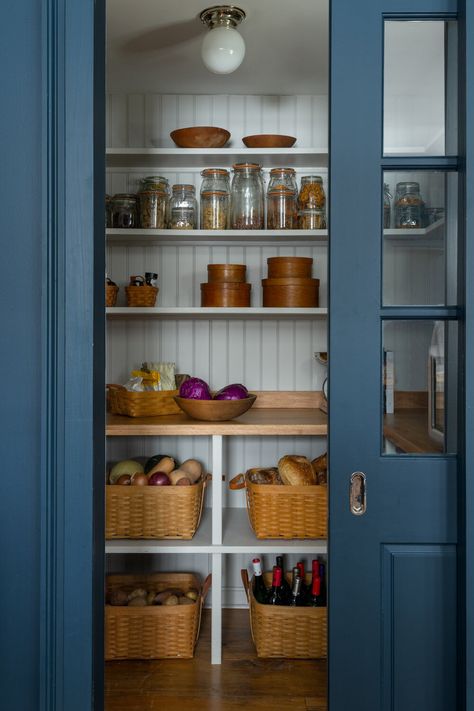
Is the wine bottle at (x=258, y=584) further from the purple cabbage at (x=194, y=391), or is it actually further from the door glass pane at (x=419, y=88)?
the door glass pane at (x=419, y=88)

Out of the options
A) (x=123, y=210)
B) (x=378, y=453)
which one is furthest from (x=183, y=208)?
(x=378, y=453)

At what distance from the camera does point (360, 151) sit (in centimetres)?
144

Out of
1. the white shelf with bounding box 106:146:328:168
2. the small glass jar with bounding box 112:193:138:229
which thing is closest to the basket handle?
the small glass jar with bounding box 112:193:138:229

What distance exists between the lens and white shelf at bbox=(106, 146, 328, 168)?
112 inches

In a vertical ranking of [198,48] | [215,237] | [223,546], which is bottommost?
[223,546]

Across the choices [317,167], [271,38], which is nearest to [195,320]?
[317,167]

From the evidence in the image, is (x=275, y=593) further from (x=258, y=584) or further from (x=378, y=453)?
(x=378, y=453)

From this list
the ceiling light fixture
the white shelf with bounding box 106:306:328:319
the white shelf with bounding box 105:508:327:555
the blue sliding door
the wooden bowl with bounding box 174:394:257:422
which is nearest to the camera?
the blue sliding door

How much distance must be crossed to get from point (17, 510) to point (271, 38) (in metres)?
2.01

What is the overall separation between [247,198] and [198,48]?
62cm

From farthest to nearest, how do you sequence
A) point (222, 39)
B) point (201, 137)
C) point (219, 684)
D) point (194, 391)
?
Result: point (201, 137) < point (194, 391) < point (219, 684) < point (222, 39)

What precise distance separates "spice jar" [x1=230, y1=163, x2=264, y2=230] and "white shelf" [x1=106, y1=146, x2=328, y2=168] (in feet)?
0.24

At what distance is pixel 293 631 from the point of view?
2602mm

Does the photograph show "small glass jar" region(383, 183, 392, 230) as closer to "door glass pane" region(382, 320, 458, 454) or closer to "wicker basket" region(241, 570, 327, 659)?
"door glass pane" region(382, 320, 458, 454)
